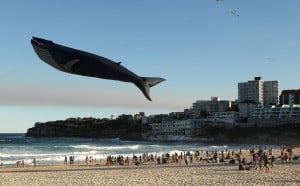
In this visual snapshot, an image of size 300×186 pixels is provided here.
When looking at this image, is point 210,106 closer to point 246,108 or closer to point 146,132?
point 246,108

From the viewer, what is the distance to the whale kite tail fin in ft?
21.9

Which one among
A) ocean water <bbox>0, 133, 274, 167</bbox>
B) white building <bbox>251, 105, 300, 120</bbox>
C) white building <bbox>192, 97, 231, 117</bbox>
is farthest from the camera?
white building <bbox>192, 97, 231, 117</bbox>

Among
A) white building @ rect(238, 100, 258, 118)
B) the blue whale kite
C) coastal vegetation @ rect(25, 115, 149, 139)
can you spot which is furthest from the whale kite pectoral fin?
coastal vegetation @ rect(25, 115, 149, 139)

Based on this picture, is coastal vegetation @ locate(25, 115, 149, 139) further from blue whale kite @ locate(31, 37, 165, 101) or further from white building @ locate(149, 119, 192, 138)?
blue whale kite @ locate(31, 37, 165, 101)

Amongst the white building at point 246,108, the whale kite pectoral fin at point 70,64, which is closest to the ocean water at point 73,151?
the whale kite pectoral fin at point 70,64

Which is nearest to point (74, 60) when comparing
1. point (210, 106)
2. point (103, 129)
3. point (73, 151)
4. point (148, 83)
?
point (148, 83)

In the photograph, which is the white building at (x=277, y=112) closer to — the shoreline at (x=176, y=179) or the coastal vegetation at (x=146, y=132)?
the coastal vegetation at (x=146, y=132)

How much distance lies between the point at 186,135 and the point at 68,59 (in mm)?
144057

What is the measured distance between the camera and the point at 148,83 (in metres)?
7.05

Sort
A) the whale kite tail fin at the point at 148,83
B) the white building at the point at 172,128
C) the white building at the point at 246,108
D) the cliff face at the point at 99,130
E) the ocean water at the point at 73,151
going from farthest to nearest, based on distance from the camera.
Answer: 1. the cliff face at the point at 99,130
2. the white building at the point at 246,108
3. the white building at the point at 172,128
4. the ocean water at the point at 73,151
5. the whale kite tail fin at the point at 148,83

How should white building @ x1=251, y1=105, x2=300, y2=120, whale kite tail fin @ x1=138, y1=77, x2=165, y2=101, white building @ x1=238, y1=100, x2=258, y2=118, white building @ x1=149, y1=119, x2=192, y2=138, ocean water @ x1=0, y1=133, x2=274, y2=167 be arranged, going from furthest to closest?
white building @ x1=238, y1=100, x2=258, y2=118
white building @ x1=149, y1=119, x2=192, y2=138
white building @ x1=251, y1=105, x2=300, y2=120
ocean water @ x1=0, y1=133, x2=274, y2=167
whale kite tail fin @ x1=138, y1=77, x2=165, y2=101

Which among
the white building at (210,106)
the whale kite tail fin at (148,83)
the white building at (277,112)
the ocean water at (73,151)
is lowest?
the ocean water at (73,151)

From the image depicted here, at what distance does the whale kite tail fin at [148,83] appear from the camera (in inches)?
263

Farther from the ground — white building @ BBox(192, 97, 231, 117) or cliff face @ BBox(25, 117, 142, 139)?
white building @ BBox(192, 97, 231, 117)
